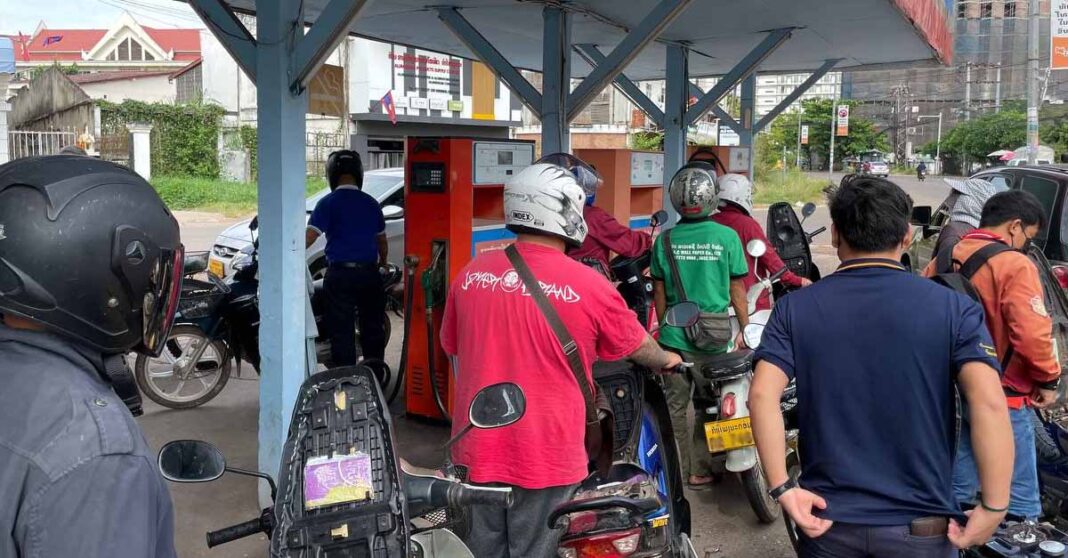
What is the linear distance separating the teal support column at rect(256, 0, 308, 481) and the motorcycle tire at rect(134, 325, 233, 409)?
2213 mm

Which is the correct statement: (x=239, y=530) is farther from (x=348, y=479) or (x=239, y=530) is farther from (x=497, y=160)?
(x=497, y=160)

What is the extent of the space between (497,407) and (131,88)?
4074 centimetres

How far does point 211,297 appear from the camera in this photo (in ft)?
20.9

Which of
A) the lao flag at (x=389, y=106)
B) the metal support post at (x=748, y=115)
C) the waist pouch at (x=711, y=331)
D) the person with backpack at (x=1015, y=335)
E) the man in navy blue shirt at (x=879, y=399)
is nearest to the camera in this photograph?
the man in navy blue shirt at (x=879, y=399)

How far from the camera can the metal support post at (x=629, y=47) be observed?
6402 mm

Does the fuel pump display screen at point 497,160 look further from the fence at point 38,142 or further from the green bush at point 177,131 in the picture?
the green bush at point 177,131

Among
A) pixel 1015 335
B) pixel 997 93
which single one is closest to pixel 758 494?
pixel 1015 335

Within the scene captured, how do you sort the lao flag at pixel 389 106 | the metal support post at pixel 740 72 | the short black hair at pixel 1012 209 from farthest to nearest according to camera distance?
the lao flag at pixel 389 106
the metal support post at pixel 740 72
the short black hair at pixel 1012 209

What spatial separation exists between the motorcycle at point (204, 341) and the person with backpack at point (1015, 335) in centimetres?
407

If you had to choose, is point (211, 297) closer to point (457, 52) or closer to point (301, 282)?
point (301, 282)

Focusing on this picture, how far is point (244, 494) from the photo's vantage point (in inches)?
193

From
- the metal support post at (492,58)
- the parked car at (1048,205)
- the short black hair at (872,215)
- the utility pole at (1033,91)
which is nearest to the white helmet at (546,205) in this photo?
the short black hair at (872,215)

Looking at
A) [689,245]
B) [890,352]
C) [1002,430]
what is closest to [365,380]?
[890,352]

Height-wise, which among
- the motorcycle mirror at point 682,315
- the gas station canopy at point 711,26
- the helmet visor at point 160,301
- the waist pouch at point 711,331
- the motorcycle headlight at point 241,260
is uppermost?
the gas station canopy at point 711,26
